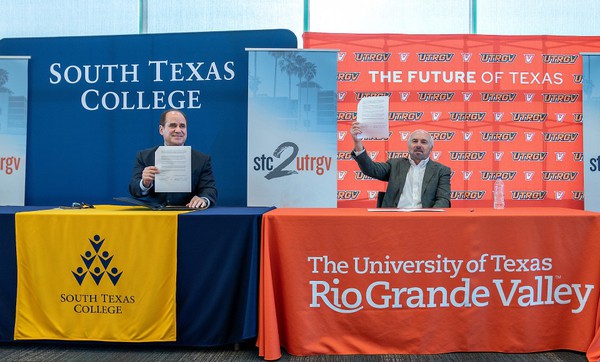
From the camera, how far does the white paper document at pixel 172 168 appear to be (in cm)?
226

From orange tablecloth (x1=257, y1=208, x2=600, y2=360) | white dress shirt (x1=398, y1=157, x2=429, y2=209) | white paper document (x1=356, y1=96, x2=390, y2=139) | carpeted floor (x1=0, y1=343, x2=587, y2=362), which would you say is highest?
white paper document (x1=356, y1=96, x2=390, y2=139)

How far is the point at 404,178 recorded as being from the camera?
291cm

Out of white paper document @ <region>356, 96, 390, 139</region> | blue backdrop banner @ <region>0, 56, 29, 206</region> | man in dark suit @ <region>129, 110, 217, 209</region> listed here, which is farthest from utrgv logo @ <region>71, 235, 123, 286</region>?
blue backdrop banner @ <region>0, 56, 29, 206</region>

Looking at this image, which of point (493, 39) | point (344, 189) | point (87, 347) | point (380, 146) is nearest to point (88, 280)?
point (87, 347)

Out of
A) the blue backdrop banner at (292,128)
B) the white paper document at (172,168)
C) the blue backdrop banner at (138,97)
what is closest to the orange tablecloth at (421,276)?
the white paper document at (172,168)

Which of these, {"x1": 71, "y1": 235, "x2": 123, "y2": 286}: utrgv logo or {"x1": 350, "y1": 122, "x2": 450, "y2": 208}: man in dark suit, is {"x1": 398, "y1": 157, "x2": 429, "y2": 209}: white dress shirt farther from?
{"x1": 71, "y1": 235, "x2": 123, "y2": 286}: utrgv logo

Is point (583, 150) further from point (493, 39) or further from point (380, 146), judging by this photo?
point (380, 146)

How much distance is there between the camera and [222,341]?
6.87 feet

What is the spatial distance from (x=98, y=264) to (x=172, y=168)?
0.54 m

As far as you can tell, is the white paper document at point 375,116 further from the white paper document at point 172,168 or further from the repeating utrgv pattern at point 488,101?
the repeating utrgv pattern at point 488,101

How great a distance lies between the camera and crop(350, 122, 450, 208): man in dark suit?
9.30 feet

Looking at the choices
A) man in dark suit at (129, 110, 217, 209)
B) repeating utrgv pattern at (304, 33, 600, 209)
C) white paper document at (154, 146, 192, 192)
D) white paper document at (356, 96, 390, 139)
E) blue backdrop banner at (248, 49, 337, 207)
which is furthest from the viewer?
repeating utrgv pattern at (304, 33, 600, 209)

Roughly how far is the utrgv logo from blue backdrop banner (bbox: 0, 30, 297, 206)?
2130 mm

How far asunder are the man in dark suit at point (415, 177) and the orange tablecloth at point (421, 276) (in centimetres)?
75
